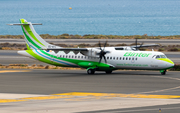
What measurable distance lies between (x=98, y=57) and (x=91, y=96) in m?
15.4

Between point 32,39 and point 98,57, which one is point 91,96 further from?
point 32,39

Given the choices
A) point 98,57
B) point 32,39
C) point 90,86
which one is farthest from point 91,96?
point 32,39

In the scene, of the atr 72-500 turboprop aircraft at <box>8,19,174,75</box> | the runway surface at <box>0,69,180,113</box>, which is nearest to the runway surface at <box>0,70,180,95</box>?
the runway surface at <box>0,69,180,113</box>

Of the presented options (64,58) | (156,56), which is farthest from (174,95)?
(64,58)

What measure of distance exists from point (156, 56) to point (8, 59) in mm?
27962

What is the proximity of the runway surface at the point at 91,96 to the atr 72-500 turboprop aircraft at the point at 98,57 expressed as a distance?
3.98 metres

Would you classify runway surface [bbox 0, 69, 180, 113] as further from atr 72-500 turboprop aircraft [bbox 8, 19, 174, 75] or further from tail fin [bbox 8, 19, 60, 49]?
tail fin [bbox 8, 19, 60, 49]

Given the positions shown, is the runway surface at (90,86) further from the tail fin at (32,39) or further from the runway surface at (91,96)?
the tail fin at (32,39)

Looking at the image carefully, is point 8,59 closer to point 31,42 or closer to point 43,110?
point 31,42

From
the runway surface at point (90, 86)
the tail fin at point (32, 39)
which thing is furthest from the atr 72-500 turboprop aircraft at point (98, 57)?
the runway surface at point (90, 86)

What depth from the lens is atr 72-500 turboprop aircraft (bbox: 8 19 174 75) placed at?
Result: 3425 centimetres

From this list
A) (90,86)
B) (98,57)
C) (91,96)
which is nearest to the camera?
(91,96)

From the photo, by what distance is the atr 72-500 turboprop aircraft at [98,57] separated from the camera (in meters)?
34.2

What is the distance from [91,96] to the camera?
21.6 metres
